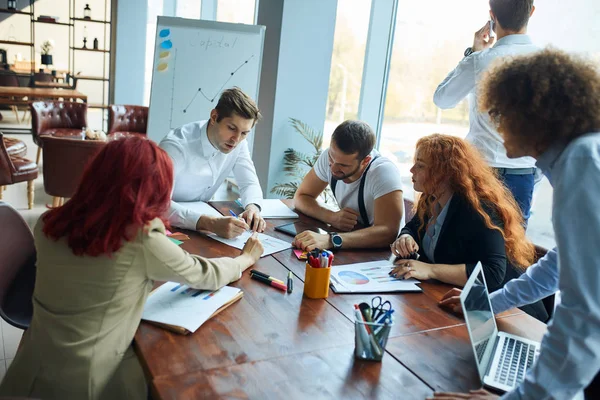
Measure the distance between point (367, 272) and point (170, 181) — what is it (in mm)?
873

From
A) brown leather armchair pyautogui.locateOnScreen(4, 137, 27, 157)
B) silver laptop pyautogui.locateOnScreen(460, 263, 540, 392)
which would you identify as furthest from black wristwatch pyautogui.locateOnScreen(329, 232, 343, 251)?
brown leather armchair pyautogui.locateOnScreen(4, 137, 27, 157)

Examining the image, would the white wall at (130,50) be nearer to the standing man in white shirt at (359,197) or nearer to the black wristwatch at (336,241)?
the standing man in white shirt at (359,197)

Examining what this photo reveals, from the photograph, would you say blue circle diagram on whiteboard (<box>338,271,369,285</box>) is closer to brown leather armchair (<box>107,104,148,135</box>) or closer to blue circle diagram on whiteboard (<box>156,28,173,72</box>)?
blue circle diagram on whiteboard (<box>156,28,173,72</box>)

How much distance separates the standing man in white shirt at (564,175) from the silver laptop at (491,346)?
5.2 inches

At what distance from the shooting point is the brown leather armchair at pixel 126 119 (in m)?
6.40

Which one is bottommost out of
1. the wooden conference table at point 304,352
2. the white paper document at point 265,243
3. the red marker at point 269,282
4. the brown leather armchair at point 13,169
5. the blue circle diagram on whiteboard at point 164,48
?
the brown leather armchair at point 13,169

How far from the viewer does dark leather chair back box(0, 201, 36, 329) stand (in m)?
1.76

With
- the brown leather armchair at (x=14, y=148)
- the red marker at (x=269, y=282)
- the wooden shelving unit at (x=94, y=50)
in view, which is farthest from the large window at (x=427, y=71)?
the wooden shelving unit at (x=94, y=50)

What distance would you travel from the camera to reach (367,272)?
6.27ft

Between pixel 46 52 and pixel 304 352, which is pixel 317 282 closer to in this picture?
pixel 304 352

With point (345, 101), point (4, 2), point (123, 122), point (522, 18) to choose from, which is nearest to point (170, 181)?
point (522, 18)

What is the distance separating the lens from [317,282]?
1634 mm

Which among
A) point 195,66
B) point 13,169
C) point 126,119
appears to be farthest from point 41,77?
point 195,66

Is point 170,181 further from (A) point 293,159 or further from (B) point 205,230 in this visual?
(A) point 293,159
